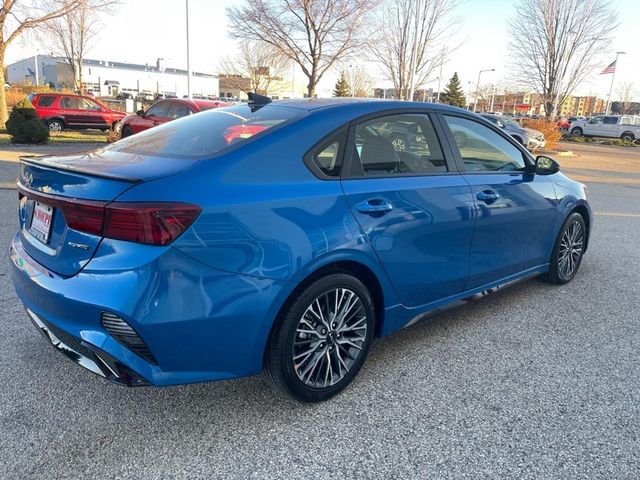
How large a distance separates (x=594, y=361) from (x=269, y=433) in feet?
7.32

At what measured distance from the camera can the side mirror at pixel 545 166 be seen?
406cm

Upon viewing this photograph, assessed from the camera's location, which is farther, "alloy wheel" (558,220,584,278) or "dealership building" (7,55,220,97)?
"dealership building" (7,55,220,97)

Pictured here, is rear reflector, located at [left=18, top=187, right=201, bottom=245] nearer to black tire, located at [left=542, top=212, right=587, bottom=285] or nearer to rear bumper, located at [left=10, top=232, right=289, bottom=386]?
rear bumper, located at [left=10, top=232, right=289, bottom=386]

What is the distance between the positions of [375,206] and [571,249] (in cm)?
288

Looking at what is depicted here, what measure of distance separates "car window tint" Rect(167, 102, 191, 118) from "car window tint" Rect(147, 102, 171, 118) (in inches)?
7.8

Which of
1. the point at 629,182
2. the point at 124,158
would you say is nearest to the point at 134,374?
the point at 124,158

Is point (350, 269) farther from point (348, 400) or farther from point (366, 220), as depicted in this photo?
point (348, 400)

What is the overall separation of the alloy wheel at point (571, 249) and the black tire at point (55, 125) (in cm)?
1952

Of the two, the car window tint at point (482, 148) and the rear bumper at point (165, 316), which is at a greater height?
the car window tint at point (482, 148)

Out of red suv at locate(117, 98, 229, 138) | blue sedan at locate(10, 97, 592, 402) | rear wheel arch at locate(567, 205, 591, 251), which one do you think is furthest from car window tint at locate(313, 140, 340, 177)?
red suv at locate(117, 98, 229, 138)

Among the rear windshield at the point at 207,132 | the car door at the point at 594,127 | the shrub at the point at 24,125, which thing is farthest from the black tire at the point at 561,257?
the car door at the point at 594,127

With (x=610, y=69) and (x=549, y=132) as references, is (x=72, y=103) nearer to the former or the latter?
(x=549, y=132)

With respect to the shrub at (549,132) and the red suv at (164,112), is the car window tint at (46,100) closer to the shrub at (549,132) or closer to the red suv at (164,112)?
the red suv at (164,112)

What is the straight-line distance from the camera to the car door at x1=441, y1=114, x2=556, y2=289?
11.3 feet
